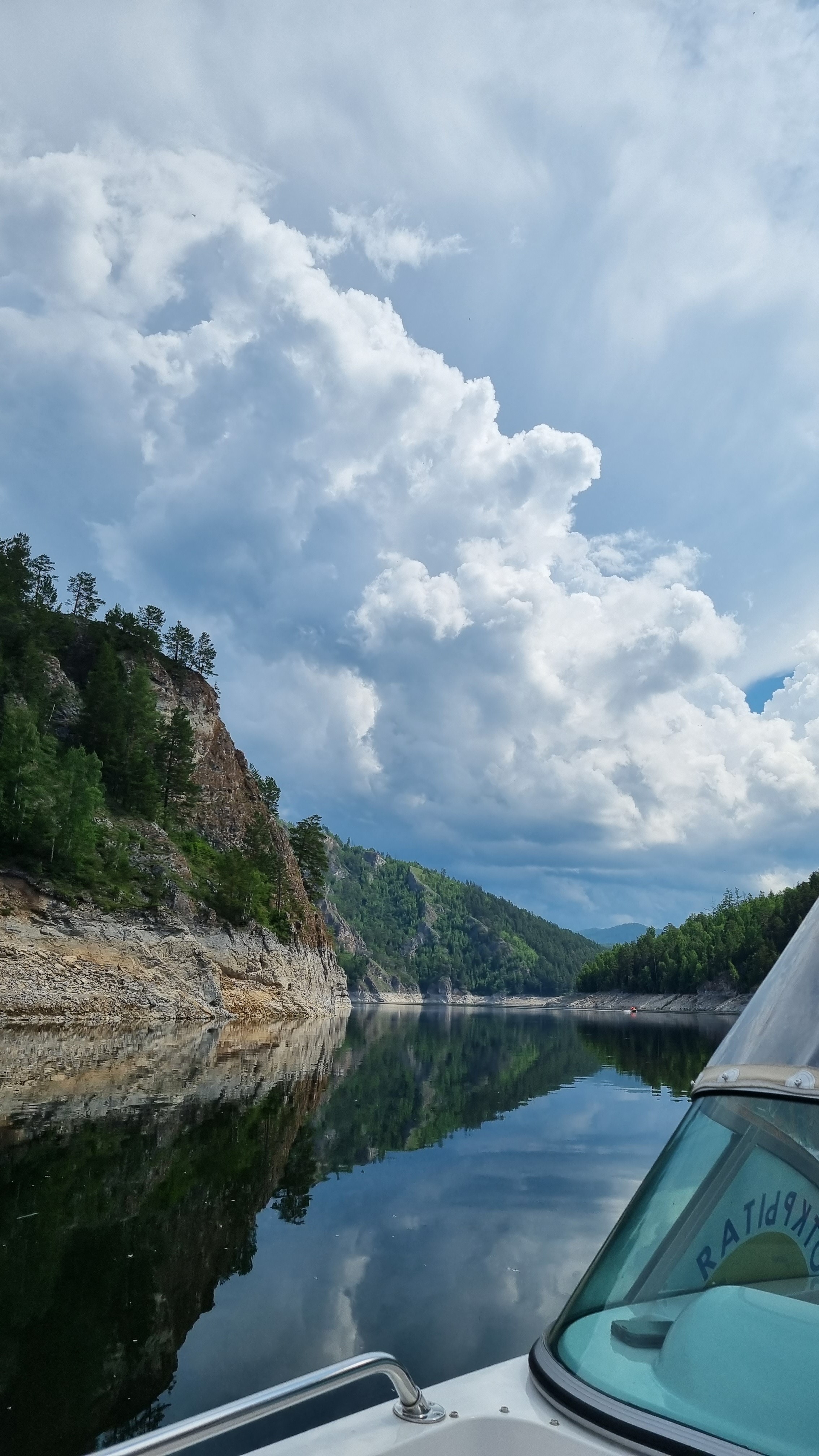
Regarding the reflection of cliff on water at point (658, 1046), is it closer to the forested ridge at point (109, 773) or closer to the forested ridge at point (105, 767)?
the forested ridge at point (109, 773)

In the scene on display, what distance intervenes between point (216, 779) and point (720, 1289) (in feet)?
292

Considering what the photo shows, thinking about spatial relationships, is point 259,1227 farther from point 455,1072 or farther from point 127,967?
point 127,967

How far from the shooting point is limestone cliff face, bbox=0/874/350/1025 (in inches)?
1435

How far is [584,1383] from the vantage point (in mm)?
2564

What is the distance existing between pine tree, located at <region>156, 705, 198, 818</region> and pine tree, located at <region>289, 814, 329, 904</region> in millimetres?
32534

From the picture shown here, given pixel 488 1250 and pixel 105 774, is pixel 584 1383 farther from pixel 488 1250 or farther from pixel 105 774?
pixel 105 774

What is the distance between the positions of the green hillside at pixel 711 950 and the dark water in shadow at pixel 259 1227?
4240 inches

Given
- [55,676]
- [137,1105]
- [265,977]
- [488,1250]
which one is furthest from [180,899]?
[488,1250]

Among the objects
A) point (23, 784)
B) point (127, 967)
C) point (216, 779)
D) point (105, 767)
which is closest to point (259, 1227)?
point (127, 967)

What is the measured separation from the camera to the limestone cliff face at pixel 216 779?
8450 cm

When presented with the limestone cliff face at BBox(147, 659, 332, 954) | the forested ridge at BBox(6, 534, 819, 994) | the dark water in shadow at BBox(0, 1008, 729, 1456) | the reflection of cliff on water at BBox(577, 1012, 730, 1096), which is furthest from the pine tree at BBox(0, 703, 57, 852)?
the reflection of cliff on water at BBox(577, 1012, 730, 1096)

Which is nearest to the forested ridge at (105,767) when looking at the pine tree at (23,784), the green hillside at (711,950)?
the pine tree at (23,784)

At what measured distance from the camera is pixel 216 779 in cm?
8856

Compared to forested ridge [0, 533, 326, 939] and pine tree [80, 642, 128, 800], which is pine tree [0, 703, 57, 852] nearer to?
forested ridge [0, 533, 326, 939]
